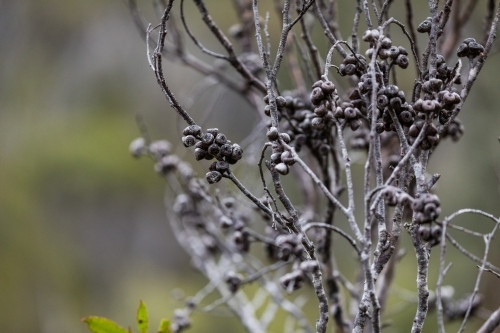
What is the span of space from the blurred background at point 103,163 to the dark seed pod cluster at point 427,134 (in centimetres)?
198

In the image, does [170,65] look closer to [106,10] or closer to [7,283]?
[106,10]

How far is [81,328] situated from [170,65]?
1420 millimetres

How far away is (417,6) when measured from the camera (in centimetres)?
209

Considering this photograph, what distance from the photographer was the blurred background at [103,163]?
237 centimetres

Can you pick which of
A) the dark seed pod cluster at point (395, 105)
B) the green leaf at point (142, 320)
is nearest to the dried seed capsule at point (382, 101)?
the dark seed pod cluster at point (395, 105)

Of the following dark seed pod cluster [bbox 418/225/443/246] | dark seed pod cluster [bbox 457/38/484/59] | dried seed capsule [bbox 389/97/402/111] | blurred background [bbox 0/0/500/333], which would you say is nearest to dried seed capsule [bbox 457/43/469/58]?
dark seed pod cluster [bbox 457/38/484/59]

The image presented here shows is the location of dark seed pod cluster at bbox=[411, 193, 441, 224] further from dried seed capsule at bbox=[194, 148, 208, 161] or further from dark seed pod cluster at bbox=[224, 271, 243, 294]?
dark seed pod cluster at bbox=[224, 271, 243, 294]

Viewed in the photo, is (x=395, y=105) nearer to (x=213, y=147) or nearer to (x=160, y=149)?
(x=213, y=147)

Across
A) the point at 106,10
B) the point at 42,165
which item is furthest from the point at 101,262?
the point at 106,10

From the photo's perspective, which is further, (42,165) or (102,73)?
(102,73)

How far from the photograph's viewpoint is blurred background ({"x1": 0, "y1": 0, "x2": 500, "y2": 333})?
2369mm

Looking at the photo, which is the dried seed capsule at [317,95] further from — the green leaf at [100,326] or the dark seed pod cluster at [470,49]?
the green leaf at [100,326]

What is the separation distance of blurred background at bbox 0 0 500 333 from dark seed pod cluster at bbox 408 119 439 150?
A: 77.9 inches

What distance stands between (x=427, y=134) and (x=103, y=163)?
2.25 m
